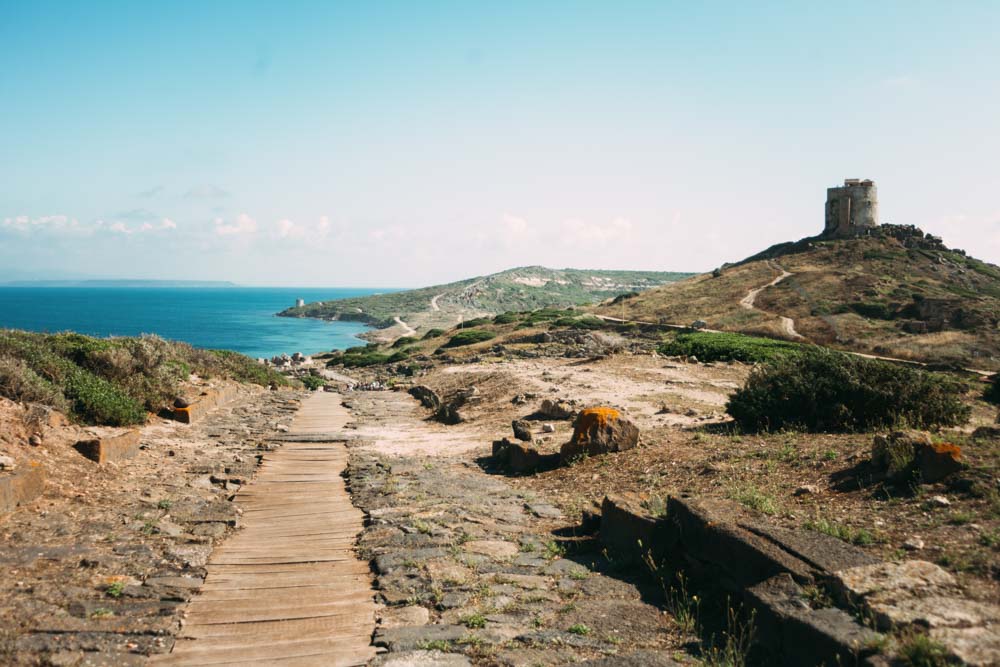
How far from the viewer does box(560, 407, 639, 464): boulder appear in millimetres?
10984

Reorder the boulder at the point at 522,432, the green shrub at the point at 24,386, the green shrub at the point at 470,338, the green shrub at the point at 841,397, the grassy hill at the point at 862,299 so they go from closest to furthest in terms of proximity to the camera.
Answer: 1. the green shrub at the point at 24,386
2. the green shrub at the point at 841,397
3. the boulder at the point at 522,432
4. the grassy hill at the point at 862,299
5. the green shrub at the point at 470,338

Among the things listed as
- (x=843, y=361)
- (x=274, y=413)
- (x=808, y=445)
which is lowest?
(x=274, y=413)

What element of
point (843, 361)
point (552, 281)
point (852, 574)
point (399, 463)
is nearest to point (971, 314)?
point (843, 361)

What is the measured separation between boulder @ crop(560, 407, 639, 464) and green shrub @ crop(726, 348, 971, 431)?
2356mm

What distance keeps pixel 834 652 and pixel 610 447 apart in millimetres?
7155

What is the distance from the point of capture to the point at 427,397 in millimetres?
20562

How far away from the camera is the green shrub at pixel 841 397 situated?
34.1 feet

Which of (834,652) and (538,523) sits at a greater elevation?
(834,652)

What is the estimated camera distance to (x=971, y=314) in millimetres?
40406

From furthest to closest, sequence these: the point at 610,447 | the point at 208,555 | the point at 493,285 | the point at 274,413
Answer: the point at 493,285
the point at 274,413
the point at 610,447
the point at 208,555

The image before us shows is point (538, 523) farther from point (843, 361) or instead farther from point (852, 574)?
point (843, 361)

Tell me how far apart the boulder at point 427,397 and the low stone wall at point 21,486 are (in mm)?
12293

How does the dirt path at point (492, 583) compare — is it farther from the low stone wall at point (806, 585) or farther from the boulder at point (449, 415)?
the boulder at point (449, 415)

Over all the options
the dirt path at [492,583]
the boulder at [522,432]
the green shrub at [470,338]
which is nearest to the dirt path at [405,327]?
the green shrub at [470,338]
